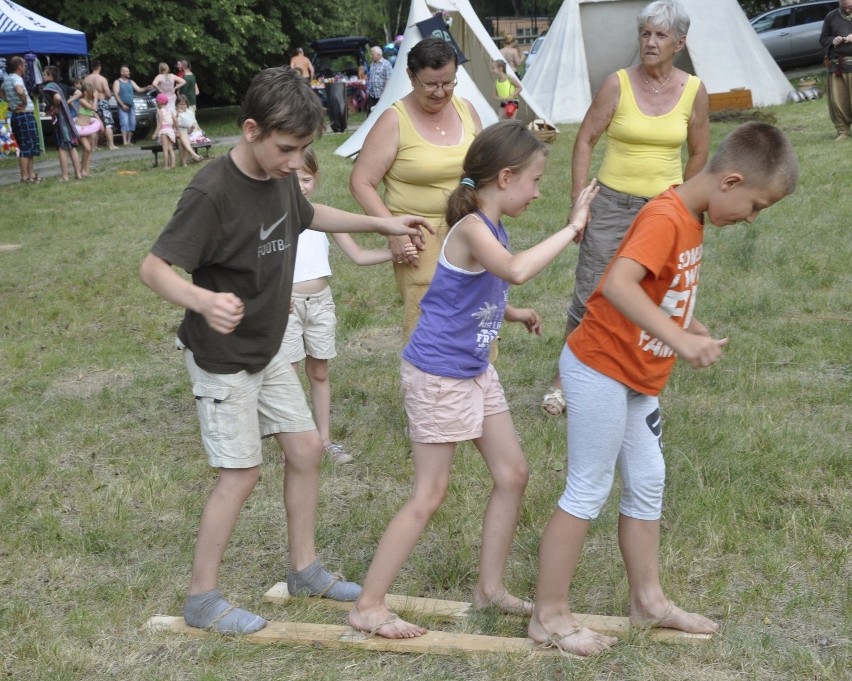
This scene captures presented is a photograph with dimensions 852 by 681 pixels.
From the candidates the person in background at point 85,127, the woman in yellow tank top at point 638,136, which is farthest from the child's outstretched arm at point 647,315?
the person in background at point 85,127

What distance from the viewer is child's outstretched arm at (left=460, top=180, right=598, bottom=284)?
2.94m

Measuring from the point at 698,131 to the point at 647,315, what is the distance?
270 centimetres

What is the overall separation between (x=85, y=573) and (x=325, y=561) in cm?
94

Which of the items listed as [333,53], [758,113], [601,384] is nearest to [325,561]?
[601,384]

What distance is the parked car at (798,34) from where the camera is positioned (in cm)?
2533

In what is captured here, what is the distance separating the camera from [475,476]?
183 inches

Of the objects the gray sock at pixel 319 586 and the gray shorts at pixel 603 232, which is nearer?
the gray sock at pixel 319 586

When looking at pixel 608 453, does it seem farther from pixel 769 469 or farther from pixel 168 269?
pixel 769 469

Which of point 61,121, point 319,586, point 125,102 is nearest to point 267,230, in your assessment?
point 319,586

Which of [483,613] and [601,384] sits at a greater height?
[601,384]

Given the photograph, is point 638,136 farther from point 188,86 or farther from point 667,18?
point 188,86

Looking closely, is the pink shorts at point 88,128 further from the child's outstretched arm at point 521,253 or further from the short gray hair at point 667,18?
the child's outstretched arm at point 521,253

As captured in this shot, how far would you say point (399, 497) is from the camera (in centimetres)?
459

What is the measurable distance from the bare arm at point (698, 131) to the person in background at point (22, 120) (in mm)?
14172
